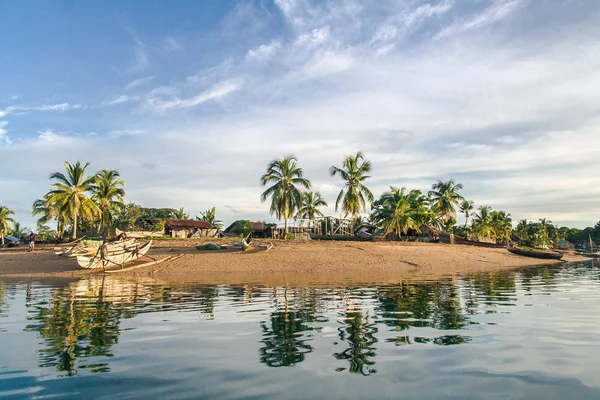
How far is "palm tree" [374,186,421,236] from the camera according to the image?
55.9m

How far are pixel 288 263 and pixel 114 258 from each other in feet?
46.6

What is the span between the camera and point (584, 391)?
589 centimetres

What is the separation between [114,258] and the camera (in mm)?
33656

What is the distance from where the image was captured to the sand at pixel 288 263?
32.0 m

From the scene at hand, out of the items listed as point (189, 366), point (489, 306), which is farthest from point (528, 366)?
point (489, 306)

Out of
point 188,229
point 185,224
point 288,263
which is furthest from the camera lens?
point 185,224

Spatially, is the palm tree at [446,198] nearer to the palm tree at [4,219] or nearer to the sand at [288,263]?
the sand at [288,263]

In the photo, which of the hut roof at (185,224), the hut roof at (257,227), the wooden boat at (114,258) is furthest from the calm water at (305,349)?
the hut roof at (257,227)

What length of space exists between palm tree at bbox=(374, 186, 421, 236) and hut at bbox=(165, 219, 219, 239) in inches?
1060

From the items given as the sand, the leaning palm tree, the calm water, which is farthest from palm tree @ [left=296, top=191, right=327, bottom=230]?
the calm water

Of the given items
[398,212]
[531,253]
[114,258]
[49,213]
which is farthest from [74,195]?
[531,253]

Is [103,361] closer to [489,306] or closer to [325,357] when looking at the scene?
[325,357]

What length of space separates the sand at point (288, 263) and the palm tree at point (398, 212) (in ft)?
31.2

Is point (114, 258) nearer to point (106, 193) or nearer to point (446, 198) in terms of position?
point (106, 193)
